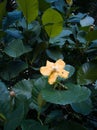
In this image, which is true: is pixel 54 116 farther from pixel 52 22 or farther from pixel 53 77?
pixel 52 22

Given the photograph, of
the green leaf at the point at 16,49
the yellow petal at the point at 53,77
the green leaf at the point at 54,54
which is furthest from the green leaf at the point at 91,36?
the yellow petal at the point at 53,77

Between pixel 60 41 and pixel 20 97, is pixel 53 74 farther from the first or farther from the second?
pixel 60 41

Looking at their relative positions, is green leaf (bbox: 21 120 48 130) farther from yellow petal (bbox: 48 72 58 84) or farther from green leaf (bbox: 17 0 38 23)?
green leaf (bbox: 17 0 38 23)

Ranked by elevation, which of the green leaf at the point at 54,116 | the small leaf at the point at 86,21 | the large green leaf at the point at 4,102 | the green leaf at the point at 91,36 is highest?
the large green leaf at the point at 4,102

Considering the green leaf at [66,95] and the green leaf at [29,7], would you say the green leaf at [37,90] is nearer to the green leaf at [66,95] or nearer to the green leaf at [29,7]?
the green leaf at [66,95]

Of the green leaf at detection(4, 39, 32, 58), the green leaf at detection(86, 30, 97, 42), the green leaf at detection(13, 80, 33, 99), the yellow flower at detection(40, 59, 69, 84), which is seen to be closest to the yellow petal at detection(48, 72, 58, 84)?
the yellow flower at detection(40, 59, 69, 84)

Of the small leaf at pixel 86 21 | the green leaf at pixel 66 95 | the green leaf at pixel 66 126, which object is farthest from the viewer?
the small leaf at pixel 86 21

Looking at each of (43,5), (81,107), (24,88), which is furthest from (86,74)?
(43,5)
